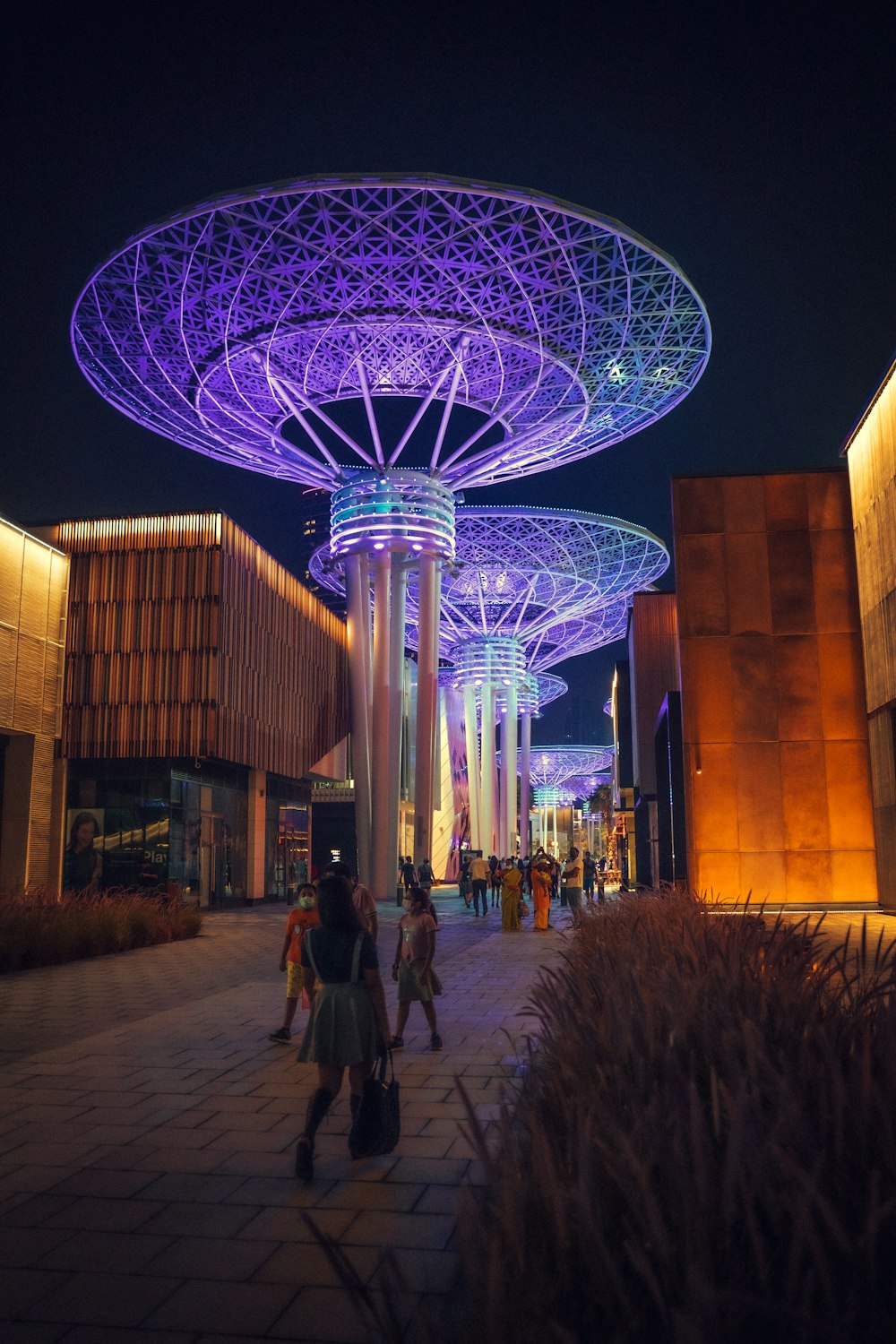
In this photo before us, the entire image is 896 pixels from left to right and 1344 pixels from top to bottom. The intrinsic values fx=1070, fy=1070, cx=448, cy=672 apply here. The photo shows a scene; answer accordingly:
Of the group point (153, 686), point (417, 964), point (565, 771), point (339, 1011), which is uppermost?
point (565, 771)

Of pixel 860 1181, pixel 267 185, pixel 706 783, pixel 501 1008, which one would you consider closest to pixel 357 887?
pixel 501 1008

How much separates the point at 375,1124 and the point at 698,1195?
4006 mm

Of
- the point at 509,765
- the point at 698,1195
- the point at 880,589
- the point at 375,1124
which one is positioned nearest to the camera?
the point at 698,1195

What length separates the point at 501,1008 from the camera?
12.9 meters

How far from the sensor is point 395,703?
1777 inches

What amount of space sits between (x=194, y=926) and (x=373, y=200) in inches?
856

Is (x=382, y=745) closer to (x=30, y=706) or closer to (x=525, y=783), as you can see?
(x=30, y=706)

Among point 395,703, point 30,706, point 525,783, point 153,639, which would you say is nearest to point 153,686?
point 153,639

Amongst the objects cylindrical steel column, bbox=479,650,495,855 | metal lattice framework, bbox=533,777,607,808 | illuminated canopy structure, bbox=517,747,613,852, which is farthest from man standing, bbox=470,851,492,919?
metal lattice framework, bbox=533,777,607,808

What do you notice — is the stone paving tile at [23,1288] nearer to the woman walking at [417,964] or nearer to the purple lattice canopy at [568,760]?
the woman walking at [417,964]

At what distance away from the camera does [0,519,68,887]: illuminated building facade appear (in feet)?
108

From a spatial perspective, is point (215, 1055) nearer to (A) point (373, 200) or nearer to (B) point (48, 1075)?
(B) point (48, 1075)

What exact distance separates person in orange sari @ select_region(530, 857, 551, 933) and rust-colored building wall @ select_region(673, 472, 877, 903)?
3670mm

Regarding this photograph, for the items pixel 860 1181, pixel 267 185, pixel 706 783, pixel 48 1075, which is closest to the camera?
pixel 860 1181
